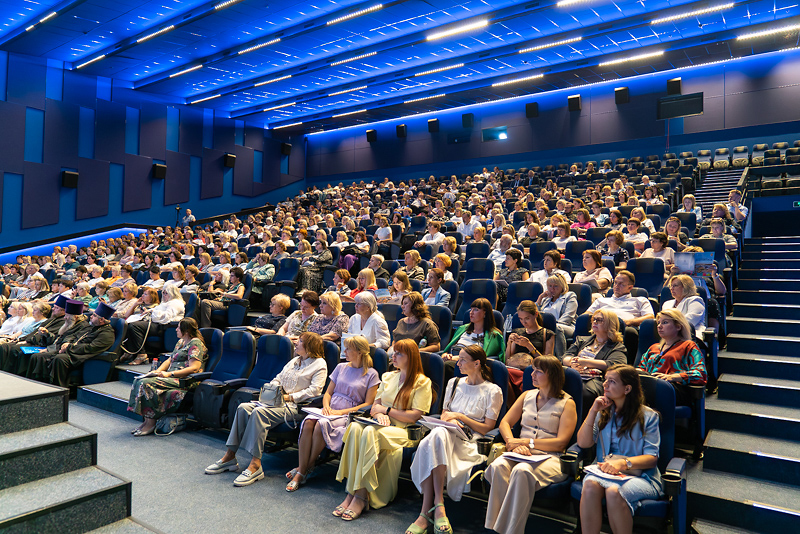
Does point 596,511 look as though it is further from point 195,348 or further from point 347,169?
point 347,169

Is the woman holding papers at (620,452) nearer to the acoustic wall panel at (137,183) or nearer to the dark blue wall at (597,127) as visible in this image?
the dark blue wall at (597,127)

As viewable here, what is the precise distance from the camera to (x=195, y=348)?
4367 mm

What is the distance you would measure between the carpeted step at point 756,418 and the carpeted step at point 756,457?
58 mm

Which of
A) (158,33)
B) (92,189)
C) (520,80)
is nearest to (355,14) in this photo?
(158,33)

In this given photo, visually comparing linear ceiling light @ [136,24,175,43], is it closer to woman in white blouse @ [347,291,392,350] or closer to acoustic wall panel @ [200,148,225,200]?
acoustic wall panel @ [200,148,225,200]

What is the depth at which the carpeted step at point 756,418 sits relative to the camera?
2.94m

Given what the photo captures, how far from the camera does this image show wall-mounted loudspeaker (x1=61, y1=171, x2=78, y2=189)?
1280cm

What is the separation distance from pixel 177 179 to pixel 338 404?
14.2 meters

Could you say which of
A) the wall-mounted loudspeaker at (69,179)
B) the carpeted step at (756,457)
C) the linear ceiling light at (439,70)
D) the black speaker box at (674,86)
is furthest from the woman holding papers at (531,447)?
the wall-mounted loudspeaker at (69,179)

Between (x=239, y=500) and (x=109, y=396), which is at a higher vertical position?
(x=109, y=396)

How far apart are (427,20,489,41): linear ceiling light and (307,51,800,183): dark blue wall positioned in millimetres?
5760

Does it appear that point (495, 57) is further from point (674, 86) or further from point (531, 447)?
point (531, 447)

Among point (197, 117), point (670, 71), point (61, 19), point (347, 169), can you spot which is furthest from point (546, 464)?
point (347, 169)

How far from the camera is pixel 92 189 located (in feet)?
44.1
